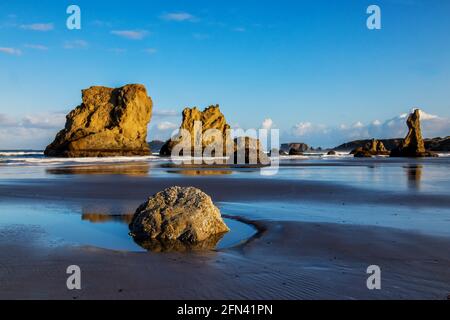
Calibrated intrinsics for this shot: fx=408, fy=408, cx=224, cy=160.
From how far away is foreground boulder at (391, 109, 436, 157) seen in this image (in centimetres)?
8406

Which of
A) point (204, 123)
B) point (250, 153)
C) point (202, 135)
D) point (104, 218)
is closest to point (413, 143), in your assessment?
point (250, 153)

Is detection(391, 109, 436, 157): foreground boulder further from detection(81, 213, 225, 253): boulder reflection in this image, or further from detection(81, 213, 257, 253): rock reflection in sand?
detection(81, 213, 225, 253): boulder reflection

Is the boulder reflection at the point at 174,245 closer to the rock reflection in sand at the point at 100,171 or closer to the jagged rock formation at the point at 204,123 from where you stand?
the rock reflection in sand at the point at 100,171

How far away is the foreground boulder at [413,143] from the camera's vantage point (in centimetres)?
8406

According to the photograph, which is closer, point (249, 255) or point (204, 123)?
point (249, 255)

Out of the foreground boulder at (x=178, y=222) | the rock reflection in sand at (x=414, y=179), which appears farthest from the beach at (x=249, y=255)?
the rock reflection in sand at (x=414, y=179)

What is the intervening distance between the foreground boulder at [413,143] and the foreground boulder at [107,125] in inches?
2201

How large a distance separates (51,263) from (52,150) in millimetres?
90915

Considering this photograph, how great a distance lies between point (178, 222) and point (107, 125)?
95694 millimetres

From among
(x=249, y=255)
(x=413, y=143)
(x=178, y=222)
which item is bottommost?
(x=249, y=255)

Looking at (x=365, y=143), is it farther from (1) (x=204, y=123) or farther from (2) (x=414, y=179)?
(2) (x=414, y=179)

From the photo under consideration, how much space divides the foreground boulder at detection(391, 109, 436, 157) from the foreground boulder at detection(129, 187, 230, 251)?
83.4m

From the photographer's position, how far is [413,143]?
85688 mm
